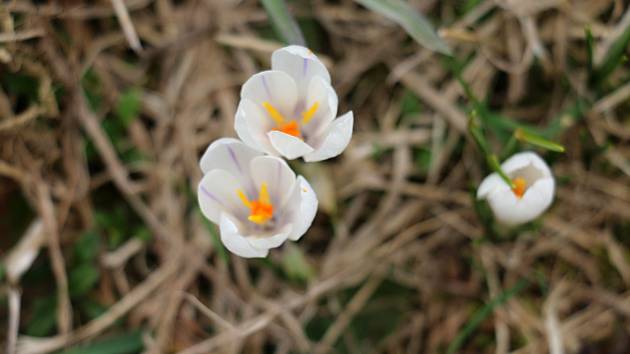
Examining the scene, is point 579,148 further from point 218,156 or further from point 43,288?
point 43,288

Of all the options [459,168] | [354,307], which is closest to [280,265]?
[354,307]

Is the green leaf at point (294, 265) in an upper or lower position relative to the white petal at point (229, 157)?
lower

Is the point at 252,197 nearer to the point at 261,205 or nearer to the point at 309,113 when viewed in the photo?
the point at 261,205

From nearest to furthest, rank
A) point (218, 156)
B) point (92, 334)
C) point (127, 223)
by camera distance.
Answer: point (218, 156), point (92, 334), point (127, 223)

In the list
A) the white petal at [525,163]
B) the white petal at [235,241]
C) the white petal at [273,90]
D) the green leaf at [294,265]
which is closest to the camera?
the white petal at [235,241]

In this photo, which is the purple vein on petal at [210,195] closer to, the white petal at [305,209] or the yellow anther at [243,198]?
the yellow anther at [243,198]

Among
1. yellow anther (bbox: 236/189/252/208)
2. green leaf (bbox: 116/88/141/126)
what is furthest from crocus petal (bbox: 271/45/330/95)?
green leaf (bbox: 116/88/141/126)

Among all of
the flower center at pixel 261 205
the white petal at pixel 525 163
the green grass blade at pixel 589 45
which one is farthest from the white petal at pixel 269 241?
the green grass blade at pixel 589 45

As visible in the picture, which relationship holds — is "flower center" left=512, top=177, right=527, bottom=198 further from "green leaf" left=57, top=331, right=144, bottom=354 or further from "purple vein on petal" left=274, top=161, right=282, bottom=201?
"green leaf" left=57, top=331, right=144, bottom=354
